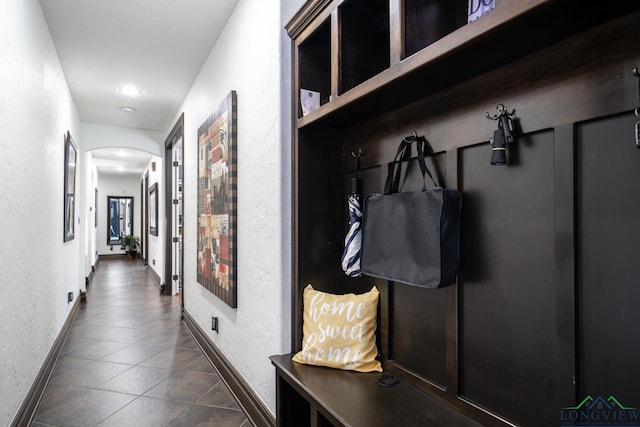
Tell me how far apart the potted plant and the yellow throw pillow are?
35.1 ft

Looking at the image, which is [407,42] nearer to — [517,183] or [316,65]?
[517,183]

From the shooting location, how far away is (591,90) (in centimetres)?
87

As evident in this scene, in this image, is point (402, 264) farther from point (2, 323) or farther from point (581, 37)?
point (2, 323)

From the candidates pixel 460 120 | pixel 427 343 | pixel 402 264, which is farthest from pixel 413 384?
pixel 460 120

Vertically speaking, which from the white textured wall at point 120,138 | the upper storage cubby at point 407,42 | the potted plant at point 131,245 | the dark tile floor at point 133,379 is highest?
the white textured wall at point 120,138

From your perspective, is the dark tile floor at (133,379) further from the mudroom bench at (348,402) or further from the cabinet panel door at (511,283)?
the cabinet panel door at (511,283)

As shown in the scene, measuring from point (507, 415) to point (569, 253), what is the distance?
0.52m

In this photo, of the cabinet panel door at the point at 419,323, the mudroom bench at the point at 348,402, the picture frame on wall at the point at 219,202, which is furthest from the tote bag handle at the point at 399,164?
the picture frame on wall at the point at 219,202

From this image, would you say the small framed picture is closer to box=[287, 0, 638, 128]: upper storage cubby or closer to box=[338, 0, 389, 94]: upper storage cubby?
box=[287, 0, 638, 128]: upper storage cubby

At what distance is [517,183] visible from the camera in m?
1.04

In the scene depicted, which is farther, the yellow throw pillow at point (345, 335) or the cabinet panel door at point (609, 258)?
the yellow throw pillow at point (345, 335)

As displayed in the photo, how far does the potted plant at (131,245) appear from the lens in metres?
10.8

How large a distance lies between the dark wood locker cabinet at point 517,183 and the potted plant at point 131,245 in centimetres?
1089

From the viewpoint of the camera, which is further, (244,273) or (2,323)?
(244,273)
